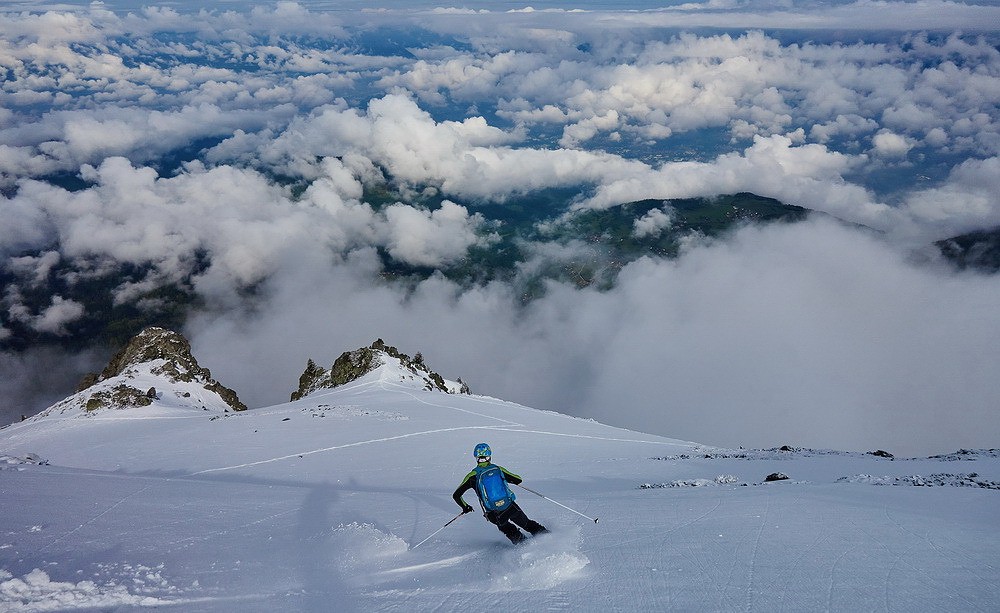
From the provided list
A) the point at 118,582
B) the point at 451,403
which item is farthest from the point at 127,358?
the point at 118,582

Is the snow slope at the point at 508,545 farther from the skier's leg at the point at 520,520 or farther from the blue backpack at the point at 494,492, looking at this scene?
the blue backpack at the point at 494,492

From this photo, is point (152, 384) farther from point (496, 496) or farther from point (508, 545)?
point (496, 496)

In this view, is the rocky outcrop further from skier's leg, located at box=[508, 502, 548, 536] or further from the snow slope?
skier's leg, located at box=[508, 502, 548, 536]

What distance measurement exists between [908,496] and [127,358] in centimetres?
8177

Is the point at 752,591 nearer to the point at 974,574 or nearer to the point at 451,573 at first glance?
the point at 974,574

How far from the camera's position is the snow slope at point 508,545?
22.2 ft

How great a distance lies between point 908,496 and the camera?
35.1 ft

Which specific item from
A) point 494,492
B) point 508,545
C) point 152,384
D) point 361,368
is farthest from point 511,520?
point 152,384

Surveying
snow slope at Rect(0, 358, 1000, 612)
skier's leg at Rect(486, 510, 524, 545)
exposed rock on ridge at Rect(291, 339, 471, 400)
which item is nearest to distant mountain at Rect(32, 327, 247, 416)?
exposed rock on ridge at Rect(291, 339, 471, 400)

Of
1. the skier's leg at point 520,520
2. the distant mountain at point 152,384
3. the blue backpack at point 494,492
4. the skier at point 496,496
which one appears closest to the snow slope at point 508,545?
the skier's leg at point 520,520

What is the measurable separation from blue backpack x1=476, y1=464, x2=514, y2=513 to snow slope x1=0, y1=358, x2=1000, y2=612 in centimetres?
74

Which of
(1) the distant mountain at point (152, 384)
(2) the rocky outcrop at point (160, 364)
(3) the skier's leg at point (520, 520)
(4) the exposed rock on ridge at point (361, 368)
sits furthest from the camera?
(2) the rocky outcrop at point (160, 364)

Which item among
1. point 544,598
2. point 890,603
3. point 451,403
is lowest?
point 451,403

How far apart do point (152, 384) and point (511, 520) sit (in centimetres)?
6322
